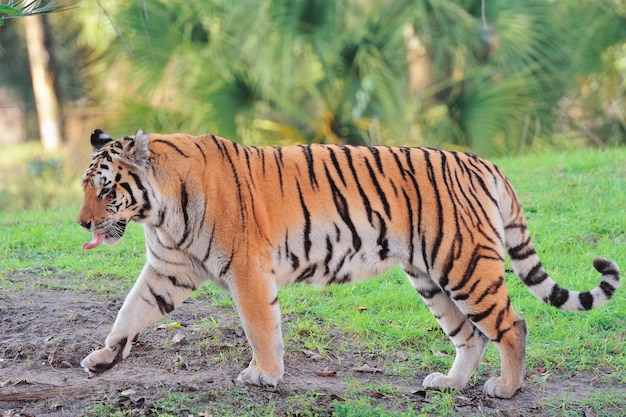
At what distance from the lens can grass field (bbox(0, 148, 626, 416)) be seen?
444cm

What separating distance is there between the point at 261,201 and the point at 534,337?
2157 mm

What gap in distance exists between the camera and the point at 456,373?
4.74 meters

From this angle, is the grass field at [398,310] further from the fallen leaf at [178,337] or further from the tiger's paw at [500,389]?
the fallen leaf at [178,337]

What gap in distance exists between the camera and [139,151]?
4430 millimetres

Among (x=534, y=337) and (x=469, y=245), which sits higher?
(x=469, y=245)

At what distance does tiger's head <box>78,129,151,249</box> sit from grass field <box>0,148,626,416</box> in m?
0.92

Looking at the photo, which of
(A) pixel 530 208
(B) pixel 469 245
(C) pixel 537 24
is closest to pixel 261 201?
(B) pixel 469 245

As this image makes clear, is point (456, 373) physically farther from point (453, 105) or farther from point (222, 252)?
point (453, 105)

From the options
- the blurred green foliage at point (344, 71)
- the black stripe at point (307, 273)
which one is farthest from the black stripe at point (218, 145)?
the blurred green foliage at point (344, 71)

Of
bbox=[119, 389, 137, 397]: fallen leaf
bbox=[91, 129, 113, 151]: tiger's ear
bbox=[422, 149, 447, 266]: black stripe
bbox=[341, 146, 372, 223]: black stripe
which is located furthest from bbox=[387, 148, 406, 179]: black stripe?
bbox=[119, 389, 137, 397]: fallen leaf

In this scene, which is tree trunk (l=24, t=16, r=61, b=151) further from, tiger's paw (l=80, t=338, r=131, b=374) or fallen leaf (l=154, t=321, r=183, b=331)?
tiger's paw (l=80, t=338, r=131, b=374)

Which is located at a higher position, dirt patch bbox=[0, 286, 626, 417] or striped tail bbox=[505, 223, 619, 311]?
striped tail bbox=[505, 223, 619, 311]

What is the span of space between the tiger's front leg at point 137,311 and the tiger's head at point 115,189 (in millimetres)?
359

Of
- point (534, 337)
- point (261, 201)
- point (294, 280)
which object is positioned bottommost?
point (534, 337)
